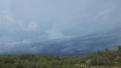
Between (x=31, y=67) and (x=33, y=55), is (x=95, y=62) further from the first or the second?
(x=31, y=67)

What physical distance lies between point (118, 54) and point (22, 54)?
130ft

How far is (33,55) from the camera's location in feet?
370

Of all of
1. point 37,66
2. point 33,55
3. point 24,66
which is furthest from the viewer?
point 33,55

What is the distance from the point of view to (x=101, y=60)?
326 ft

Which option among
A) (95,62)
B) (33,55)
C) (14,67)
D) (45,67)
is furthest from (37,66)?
(33,55)

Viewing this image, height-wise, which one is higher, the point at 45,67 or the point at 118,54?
the point at 118,54

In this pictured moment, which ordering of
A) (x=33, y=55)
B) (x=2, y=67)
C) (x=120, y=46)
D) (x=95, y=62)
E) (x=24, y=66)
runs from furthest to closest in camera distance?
(x=120, y=46)
(x=33, y=55)
(x=95, y=62)
(x=24, y=66)
(x=2, y=67)

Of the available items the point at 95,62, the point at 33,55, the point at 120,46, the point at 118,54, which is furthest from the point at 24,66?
the point at 120,46

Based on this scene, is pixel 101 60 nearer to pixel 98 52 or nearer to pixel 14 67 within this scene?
pixel 98 52

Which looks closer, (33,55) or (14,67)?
(14,67)

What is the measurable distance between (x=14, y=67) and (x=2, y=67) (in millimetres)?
2096

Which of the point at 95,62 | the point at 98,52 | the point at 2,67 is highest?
the point at 98,52

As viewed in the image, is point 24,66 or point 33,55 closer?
point 24,66

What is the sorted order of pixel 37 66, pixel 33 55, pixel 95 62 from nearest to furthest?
1. pixel 37 66
2. pixel 95 62
3. pixel 33 55
